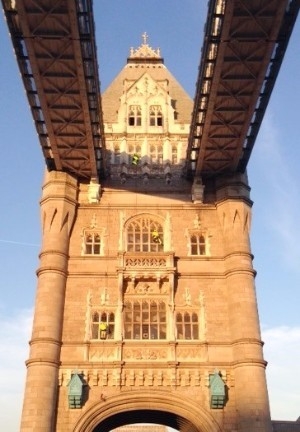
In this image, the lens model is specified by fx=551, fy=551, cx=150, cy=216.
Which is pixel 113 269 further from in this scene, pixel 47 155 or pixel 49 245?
pixel 47 155

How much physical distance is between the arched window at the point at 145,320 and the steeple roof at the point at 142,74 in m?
14.6

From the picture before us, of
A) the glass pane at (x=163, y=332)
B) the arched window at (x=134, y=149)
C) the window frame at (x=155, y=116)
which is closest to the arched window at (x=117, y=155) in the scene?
the arched window at (x=134, y=149)

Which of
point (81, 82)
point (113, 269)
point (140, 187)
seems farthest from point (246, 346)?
point (81, 82)

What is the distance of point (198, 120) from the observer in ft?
102

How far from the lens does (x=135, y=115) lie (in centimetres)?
3984

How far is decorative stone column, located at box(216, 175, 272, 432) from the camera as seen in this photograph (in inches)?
1085

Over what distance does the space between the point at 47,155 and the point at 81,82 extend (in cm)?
795

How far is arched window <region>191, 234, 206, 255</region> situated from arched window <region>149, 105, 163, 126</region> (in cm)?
990

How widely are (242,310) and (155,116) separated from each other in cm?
1635

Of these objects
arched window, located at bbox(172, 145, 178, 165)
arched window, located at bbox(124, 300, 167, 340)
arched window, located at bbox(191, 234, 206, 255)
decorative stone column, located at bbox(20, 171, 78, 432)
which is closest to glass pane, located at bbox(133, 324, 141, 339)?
arched window, located at bbox(124, 300, 167, 340)

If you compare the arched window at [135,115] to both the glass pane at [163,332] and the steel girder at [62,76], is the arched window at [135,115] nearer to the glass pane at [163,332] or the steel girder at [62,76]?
the steel girder at [62,76]

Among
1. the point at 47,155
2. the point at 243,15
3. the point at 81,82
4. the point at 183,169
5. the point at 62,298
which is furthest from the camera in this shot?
the point at 183,169

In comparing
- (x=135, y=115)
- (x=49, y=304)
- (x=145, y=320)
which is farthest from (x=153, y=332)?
(x=135, y=115)

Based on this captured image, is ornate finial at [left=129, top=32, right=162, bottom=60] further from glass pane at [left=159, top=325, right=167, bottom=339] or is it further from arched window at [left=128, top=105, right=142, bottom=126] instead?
glass pane at [left=159, top=325, right=167, bottom=339]
